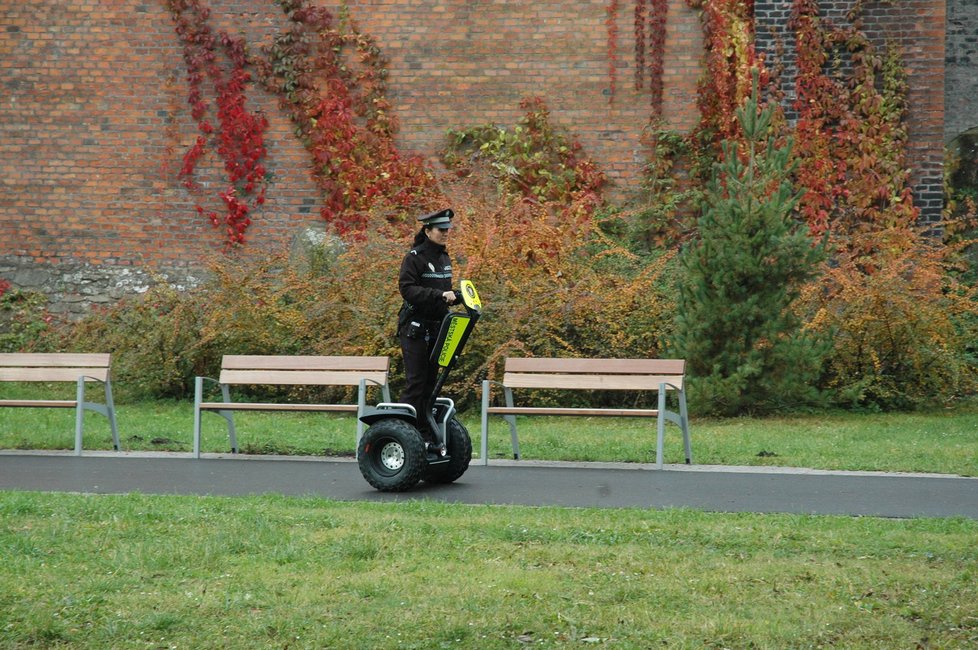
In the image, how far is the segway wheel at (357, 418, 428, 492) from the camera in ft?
29.3

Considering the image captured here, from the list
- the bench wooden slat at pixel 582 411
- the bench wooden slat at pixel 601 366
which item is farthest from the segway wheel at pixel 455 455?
the bench wooden slat at pixel 601 366

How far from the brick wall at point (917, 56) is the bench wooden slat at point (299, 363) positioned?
9296 mm

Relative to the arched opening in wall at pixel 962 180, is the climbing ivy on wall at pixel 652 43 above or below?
above

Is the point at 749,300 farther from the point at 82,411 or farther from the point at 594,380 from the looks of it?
the point at 82,411

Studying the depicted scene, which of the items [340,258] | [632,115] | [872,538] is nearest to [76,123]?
[340,258]

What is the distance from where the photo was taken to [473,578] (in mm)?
6035

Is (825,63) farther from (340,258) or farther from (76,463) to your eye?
(76,463)

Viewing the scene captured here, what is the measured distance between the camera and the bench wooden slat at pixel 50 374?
12.0 metres

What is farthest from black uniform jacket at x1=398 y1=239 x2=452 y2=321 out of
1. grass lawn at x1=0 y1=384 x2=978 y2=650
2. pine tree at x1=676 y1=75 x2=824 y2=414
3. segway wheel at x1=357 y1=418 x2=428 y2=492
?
pine tree at x1=676 y1=75 x2=824 y2=414

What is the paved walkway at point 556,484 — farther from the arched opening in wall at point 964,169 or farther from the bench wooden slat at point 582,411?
the arched opening in wall at point 964,169

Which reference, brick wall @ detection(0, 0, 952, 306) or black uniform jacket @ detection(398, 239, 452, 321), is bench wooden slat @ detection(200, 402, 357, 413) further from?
brick wall @ detection(0, 0, 952, 306)

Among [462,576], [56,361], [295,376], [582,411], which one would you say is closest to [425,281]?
[582,411]

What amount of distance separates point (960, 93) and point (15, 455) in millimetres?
15667

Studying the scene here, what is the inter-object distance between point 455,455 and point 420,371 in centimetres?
69
